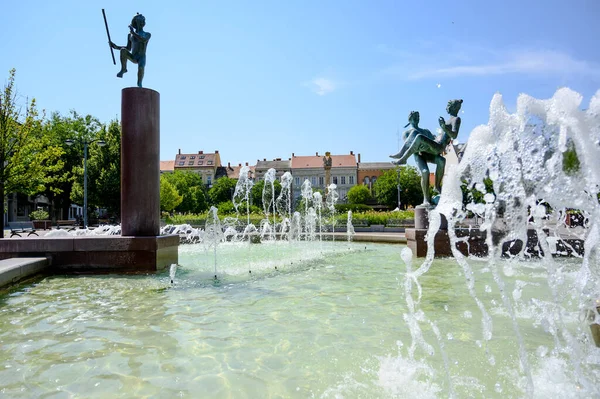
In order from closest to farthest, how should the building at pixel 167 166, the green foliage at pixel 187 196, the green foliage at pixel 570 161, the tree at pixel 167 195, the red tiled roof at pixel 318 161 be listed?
1. the green foliage at pixel 570 161
2. the tree at pixel 167 195
3. the green foliage at pixel 187 196
4. the red tiled roof at pixel 318 161
5. the building at pixel 167 166

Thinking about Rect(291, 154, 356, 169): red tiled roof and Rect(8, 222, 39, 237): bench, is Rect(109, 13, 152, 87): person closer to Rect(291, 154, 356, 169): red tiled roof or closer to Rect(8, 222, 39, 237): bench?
Rect(8, 222, 39, 237): bench

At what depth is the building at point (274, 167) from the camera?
329ft

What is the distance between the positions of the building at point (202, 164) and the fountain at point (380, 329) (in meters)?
97.9

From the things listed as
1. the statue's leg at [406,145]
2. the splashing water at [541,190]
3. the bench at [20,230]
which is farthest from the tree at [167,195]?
the splashing water at [541,190]

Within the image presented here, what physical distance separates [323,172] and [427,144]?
8666 centimetres

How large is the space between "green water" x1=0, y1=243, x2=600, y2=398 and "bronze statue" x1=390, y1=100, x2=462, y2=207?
3947mm

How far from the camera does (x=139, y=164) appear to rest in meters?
8.20

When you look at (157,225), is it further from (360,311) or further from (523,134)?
(523,134)

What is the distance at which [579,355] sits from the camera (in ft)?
10.0

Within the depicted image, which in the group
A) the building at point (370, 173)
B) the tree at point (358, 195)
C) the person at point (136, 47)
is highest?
the building at point (370, 173)

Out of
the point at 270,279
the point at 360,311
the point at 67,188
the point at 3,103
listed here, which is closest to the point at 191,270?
the point at 270,279

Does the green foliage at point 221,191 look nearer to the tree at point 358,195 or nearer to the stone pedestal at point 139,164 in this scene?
the tree at point 358,195

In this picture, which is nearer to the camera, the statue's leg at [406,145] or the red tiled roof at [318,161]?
the statue's leg at [406,145]

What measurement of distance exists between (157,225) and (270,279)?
290cm
